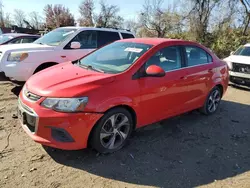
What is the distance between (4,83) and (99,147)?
5.18 m

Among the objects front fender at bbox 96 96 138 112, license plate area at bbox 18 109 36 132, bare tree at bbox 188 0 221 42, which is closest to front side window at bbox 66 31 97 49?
Answer: license plate area at bbox 18 109 36 132

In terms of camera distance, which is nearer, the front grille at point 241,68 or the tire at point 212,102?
the tire at point 212,102

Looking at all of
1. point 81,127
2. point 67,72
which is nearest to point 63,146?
point 81,127

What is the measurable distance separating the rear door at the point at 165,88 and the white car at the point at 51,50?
3122 millimetres

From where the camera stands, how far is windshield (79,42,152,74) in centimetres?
382

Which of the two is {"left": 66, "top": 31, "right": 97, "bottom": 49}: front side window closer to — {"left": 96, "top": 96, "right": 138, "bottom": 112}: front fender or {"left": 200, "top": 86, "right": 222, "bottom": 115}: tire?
{"left": 200, "top": 86, "right": 222, "bottom": 115}: tire

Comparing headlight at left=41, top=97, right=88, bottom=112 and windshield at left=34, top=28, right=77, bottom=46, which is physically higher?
windshield at left=34, top=28, right=77, bottom=46

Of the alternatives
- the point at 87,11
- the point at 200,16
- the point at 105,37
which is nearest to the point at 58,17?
the point at 87,11

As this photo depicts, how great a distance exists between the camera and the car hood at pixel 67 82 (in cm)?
314

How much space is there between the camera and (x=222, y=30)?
2066 centimetres

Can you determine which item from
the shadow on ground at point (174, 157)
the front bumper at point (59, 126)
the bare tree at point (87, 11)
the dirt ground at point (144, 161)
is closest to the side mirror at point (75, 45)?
the dirt ground at point (144, 161)

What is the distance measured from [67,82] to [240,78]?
21.8ft

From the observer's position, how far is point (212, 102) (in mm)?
5477

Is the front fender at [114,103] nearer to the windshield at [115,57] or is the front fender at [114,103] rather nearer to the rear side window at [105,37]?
the windshield at [115,57]
